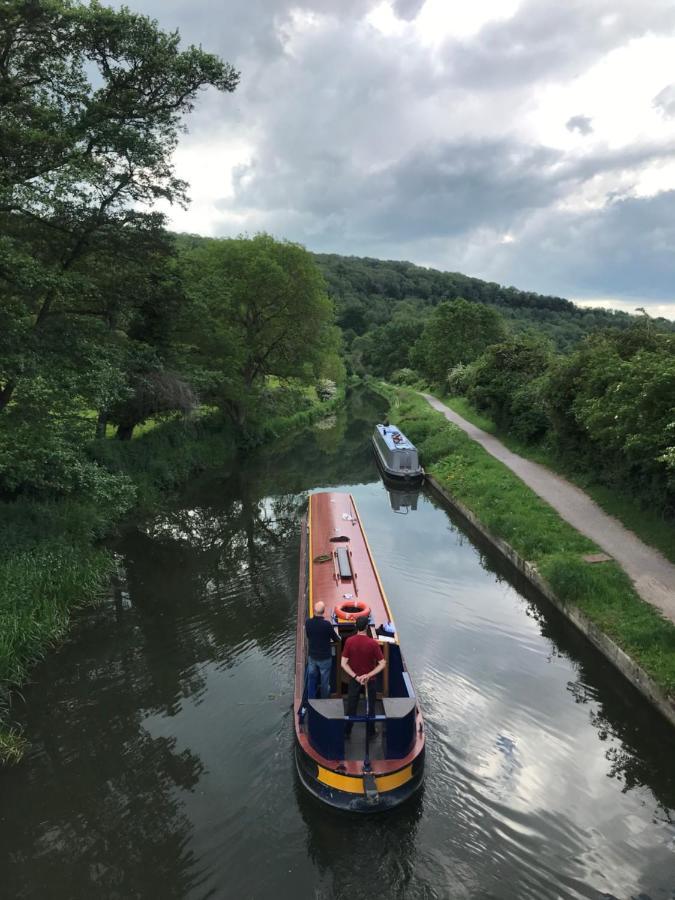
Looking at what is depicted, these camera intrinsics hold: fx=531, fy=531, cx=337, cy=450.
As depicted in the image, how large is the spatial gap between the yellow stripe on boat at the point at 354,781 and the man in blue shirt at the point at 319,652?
111 cm

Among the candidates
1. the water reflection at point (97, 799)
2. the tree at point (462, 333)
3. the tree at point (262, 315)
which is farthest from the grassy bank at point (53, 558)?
the tree at point (462, 333)

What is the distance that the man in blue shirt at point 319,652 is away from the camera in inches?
280

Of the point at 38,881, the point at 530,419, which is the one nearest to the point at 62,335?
the point at 38,881

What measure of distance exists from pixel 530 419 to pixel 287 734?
19290 millimetres

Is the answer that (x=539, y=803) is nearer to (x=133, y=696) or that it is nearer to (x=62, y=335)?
(x=133, y=696)

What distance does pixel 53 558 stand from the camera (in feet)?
37.4

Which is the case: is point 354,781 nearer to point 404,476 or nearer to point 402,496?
point 402,496

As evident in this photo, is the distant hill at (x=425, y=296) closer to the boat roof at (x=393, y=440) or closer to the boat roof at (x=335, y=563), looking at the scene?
the boat roof at (x=393, y=440)

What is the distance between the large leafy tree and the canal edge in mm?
11650

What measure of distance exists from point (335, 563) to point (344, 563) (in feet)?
0.85

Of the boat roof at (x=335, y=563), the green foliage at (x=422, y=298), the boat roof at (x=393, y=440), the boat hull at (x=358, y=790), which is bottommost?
the boat hull at (x=358, y=790)

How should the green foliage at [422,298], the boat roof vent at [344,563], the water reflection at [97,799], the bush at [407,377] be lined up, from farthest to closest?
the green foliage at [422,298]
the bush at [407,377]
the boat roof vent at [344,563]
the water reflection at [97,799]

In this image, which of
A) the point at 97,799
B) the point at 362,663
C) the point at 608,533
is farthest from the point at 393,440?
the point at 97,799

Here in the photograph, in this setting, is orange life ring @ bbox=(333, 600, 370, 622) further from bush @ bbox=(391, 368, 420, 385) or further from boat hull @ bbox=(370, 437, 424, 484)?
bush @ bbox=(391, 368, 420, 385)
